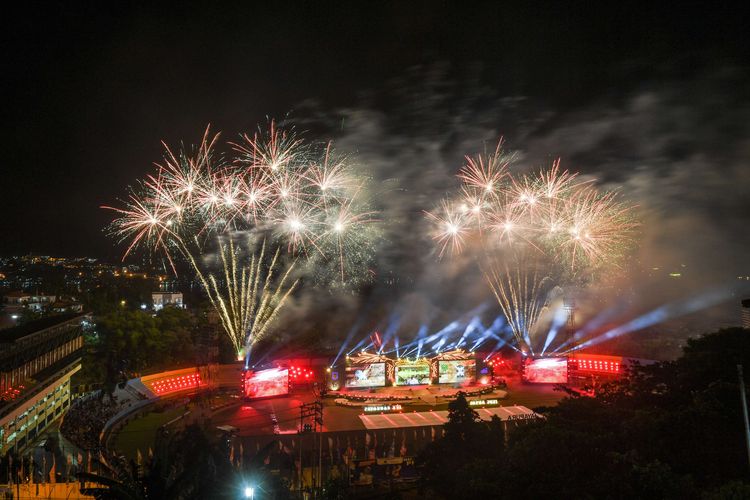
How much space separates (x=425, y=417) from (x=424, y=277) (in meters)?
18.7

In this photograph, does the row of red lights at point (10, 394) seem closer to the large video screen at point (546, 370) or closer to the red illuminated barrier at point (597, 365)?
the large video screen at point (546, 370)

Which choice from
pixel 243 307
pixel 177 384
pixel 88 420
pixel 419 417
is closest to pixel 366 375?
pixel 419 417

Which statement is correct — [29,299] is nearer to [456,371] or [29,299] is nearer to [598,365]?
[456,371]

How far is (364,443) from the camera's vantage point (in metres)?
14.6

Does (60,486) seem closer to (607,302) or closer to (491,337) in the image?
(491,337)

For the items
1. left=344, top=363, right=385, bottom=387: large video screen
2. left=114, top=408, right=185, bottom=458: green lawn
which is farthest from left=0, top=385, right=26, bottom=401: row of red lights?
left=344, top=363, right=385, bottom=387: large video screen

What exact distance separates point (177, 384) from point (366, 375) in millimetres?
7650

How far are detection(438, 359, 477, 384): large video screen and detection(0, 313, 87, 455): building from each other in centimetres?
1388

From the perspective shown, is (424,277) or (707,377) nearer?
(707,377)

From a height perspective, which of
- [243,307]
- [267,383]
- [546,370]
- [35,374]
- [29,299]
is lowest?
[267,383]

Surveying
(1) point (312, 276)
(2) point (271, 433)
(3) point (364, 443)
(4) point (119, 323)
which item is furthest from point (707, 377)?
(1) point (312, 276)

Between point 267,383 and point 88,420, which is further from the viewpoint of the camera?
point 267,383

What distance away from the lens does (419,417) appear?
1692cm

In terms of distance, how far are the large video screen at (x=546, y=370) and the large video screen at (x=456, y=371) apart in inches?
109
